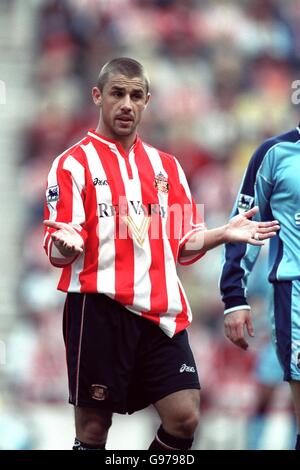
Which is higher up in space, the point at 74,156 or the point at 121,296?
the point at 74,156

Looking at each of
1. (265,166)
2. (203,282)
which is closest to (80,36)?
(203,282)

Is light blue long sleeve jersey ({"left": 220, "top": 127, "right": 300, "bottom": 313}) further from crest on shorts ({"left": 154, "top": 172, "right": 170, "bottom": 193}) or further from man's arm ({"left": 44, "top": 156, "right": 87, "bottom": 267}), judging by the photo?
man's arm ({"left": 44, "top": 156, "right": 87, "bottom": 267})

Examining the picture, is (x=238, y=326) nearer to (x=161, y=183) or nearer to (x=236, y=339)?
(x=236, y=339)

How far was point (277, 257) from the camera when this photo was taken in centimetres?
461

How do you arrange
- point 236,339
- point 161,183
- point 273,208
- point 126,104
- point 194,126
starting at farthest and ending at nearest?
point 194,126 → point 273,208 → point 236,339 → point 161,183 → point 126,104

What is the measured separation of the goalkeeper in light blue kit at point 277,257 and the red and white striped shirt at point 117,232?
343mm

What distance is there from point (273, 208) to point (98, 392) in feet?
3.59

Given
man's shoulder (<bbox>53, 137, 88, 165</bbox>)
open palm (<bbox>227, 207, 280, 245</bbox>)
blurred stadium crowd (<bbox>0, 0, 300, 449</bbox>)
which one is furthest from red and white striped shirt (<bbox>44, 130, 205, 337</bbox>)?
blurred stadium crowd (<bbox>0, 0, 300, 449</bbox>)

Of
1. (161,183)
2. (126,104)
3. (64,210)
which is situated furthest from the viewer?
(161,183)

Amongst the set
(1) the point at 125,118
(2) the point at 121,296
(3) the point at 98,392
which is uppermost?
(1) the point at 125,118

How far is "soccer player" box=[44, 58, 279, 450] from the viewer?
13.9ft

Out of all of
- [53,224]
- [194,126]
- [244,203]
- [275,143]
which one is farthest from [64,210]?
[194,126]

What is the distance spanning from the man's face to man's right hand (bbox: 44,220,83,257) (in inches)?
19.6

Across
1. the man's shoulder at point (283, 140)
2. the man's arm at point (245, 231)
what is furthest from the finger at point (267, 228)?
the man's shoulder at point (283, 140)
